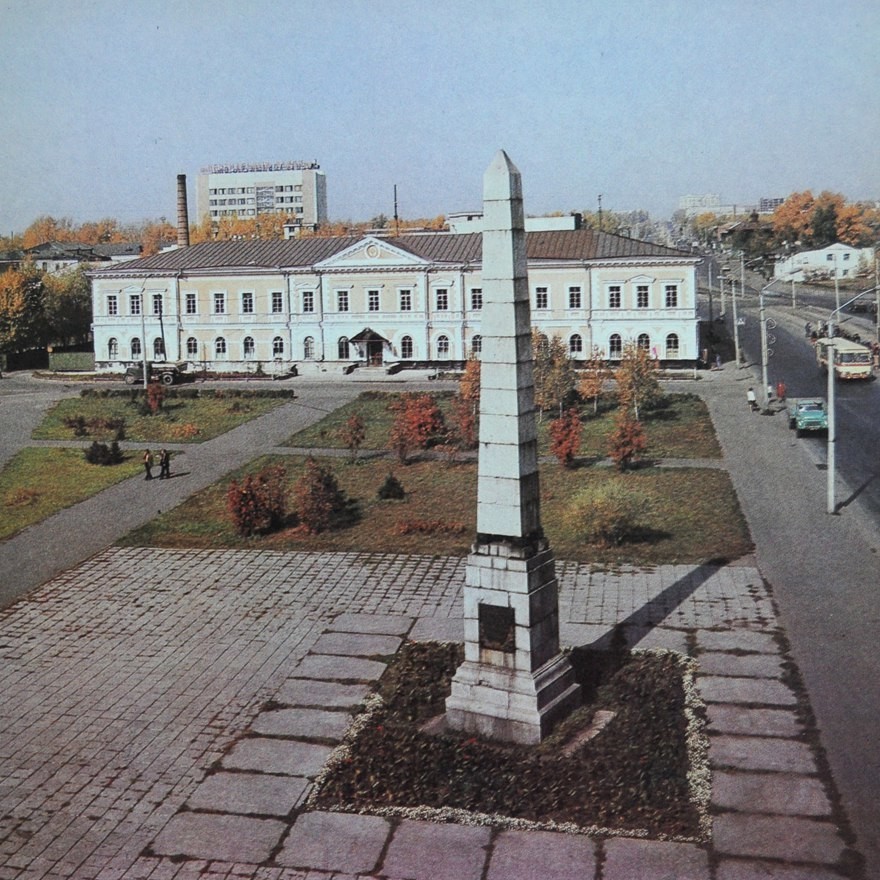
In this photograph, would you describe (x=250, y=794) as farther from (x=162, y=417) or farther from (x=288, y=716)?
(x=162, y=417)

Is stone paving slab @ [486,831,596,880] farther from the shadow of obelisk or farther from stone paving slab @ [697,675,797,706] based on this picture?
stone paving slab @ [697,675,797,706]

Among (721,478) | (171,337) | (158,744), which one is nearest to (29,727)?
(158,744)

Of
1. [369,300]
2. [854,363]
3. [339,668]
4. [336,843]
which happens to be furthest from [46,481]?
[854,363]

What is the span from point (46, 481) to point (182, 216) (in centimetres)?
4150

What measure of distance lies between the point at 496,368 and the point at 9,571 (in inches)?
520

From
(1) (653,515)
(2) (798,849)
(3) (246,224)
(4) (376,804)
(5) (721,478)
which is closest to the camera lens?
(2) (798,849)

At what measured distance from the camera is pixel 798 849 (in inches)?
426

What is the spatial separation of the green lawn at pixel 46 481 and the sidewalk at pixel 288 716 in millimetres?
3672

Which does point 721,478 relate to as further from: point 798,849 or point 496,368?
point 798,849

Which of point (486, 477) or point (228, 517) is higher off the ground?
point (486, 477)

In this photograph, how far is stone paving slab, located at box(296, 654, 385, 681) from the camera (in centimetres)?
1571

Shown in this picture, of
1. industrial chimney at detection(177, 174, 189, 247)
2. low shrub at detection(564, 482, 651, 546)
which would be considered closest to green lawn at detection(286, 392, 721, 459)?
low shrub at detection(564, 482, 651, 546)

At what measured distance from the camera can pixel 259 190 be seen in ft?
490

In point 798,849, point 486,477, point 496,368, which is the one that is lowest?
point 798,849
